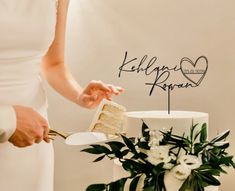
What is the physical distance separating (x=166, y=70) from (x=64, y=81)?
0.46 metres

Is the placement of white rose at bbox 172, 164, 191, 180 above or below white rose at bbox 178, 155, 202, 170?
below

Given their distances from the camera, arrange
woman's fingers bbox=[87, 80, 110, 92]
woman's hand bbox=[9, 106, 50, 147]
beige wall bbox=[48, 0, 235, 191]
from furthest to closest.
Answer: beige wall bbox=[48, 0, 235, 191] < woman's fingers bbox=[87, 80, 110, 92] < woman's hand bbox=[9, 106, 50, 147]

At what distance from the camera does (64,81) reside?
137cm

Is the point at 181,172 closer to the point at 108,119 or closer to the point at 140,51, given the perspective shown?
the point at 108,119

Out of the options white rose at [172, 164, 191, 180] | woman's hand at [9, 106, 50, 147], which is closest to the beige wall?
white rose at [172, 164, 191, 180]

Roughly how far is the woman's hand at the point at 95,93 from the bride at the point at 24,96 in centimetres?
14

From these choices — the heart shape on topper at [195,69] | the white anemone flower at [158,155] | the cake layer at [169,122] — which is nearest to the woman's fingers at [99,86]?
the cake layer at [169,122]

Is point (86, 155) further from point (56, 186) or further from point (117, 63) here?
point (117, 63)

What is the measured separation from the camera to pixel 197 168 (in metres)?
1.07

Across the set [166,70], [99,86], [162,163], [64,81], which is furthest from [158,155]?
[166,70]

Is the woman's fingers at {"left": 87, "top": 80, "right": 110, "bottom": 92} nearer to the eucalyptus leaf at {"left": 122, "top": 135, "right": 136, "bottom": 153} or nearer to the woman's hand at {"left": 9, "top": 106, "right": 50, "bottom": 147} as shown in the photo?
the eucalyptus leaf at {"left": 122, "top": 135, "right": 136, "bottom": 153}

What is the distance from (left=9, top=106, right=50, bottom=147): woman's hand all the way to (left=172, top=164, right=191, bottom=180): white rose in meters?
0.34

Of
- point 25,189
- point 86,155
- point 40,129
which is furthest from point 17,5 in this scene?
point 86,155

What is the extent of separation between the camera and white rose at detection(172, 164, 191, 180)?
1052 mm
